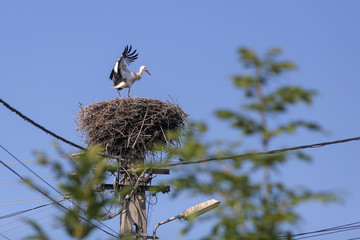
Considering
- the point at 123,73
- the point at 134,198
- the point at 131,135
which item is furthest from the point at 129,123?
the point at 123,73

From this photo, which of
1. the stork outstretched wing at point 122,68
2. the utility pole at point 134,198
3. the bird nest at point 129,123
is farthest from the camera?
the stork outstretched wing at point 122,68

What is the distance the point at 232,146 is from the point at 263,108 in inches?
11.3

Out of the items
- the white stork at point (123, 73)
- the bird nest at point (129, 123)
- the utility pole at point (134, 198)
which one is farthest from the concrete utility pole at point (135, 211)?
the white stork at point (123, 73)

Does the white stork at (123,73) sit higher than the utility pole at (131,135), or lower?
higher

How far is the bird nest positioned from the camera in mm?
9568

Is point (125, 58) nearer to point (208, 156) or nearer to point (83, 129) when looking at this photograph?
point (83, 129)

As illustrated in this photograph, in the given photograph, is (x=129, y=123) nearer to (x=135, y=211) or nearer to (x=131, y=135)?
(x=131, y=135)

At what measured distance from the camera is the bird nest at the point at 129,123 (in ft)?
31.4

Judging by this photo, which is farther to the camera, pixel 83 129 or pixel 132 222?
pixel 83 129

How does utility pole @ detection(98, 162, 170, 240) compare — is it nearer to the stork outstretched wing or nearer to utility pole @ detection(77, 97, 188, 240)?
utility pole @ detection(77, 97, 188, 240)

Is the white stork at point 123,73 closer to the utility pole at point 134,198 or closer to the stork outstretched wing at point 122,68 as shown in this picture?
the stork outstretched wing at point 122,68

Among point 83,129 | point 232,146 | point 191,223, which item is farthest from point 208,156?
point 83,129

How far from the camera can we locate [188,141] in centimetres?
377

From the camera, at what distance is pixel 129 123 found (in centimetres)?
1007
